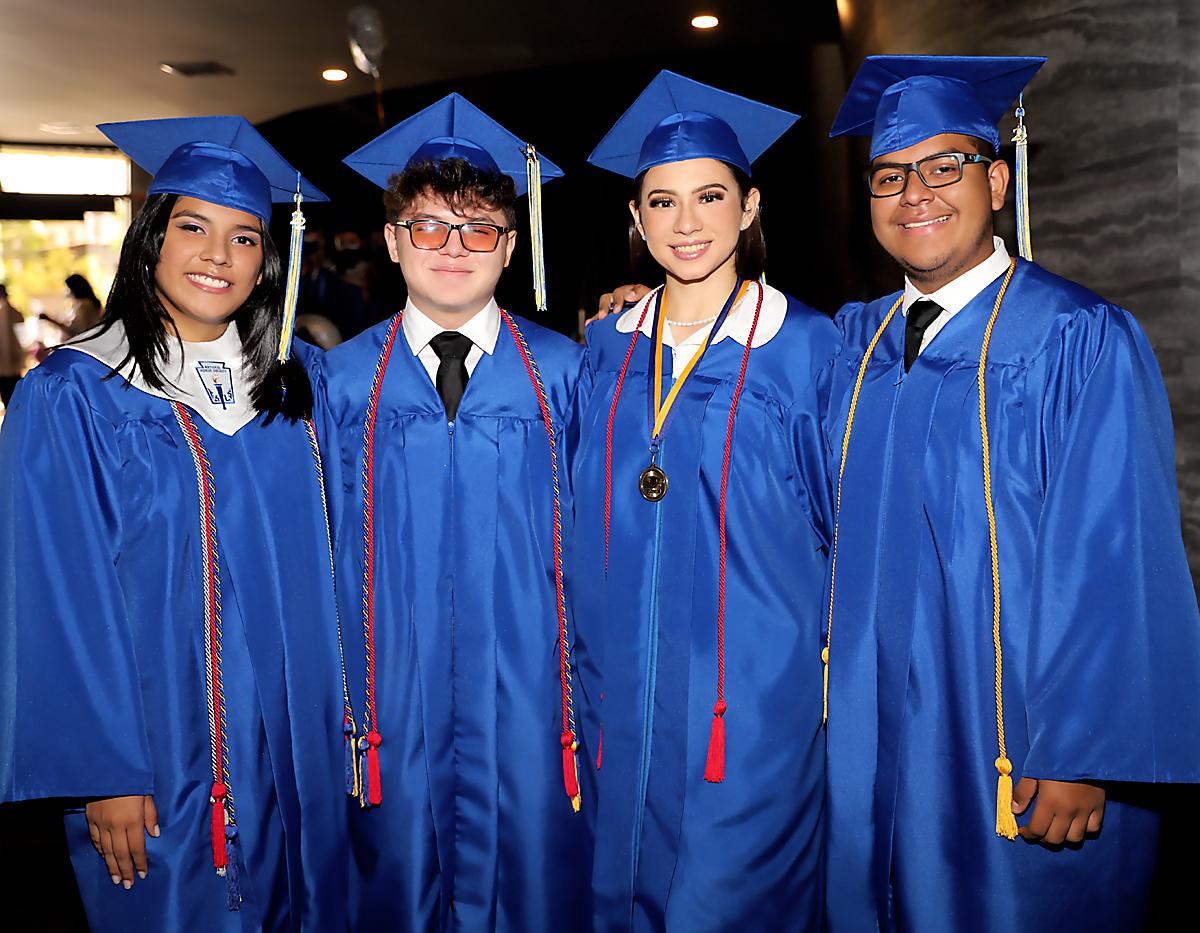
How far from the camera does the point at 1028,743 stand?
1.91m

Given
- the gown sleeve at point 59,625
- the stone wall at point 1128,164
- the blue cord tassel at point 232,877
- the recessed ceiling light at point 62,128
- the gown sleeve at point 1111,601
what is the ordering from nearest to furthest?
the gown sleeve at point 1111,601, the gown sleeve at point 59,625, the blue cord tassel at point 232,877, the stone wall at point 1128,164, the recessed ceiling light at point 62,128

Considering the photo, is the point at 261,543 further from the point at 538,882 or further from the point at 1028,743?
the point at 1028,743

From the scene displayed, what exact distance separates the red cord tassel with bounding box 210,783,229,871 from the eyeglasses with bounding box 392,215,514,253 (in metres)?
1.34

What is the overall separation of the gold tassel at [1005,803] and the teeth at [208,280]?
6.39 feet

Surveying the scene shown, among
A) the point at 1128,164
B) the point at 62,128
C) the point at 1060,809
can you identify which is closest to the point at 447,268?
the point at 1060,809

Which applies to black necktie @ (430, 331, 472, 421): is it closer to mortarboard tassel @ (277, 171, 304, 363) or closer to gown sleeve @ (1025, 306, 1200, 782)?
mortarboard tassel @ (277, 171, 304, 363)

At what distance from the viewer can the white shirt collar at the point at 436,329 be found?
2428 millimetres

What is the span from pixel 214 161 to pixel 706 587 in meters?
1.51

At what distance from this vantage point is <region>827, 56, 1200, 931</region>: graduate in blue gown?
183cm

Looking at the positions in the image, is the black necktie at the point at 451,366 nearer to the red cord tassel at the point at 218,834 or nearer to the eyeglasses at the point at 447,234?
the eyeglasses at the point at 447,234

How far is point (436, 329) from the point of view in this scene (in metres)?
2.44

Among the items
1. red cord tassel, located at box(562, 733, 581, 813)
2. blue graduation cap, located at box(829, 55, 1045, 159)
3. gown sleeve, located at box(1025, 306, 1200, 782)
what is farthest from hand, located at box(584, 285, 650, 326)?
gown sleeve, located at box(1025, 306, 1200, 782)

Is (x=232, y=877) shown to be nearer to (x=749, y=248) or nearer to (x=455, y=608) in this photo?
→ (x=455, y=608)

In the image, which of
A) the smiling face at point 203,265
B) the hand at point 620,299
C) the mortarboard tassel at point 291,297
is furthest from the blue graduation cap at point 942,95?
the smiling face at point 203,265
